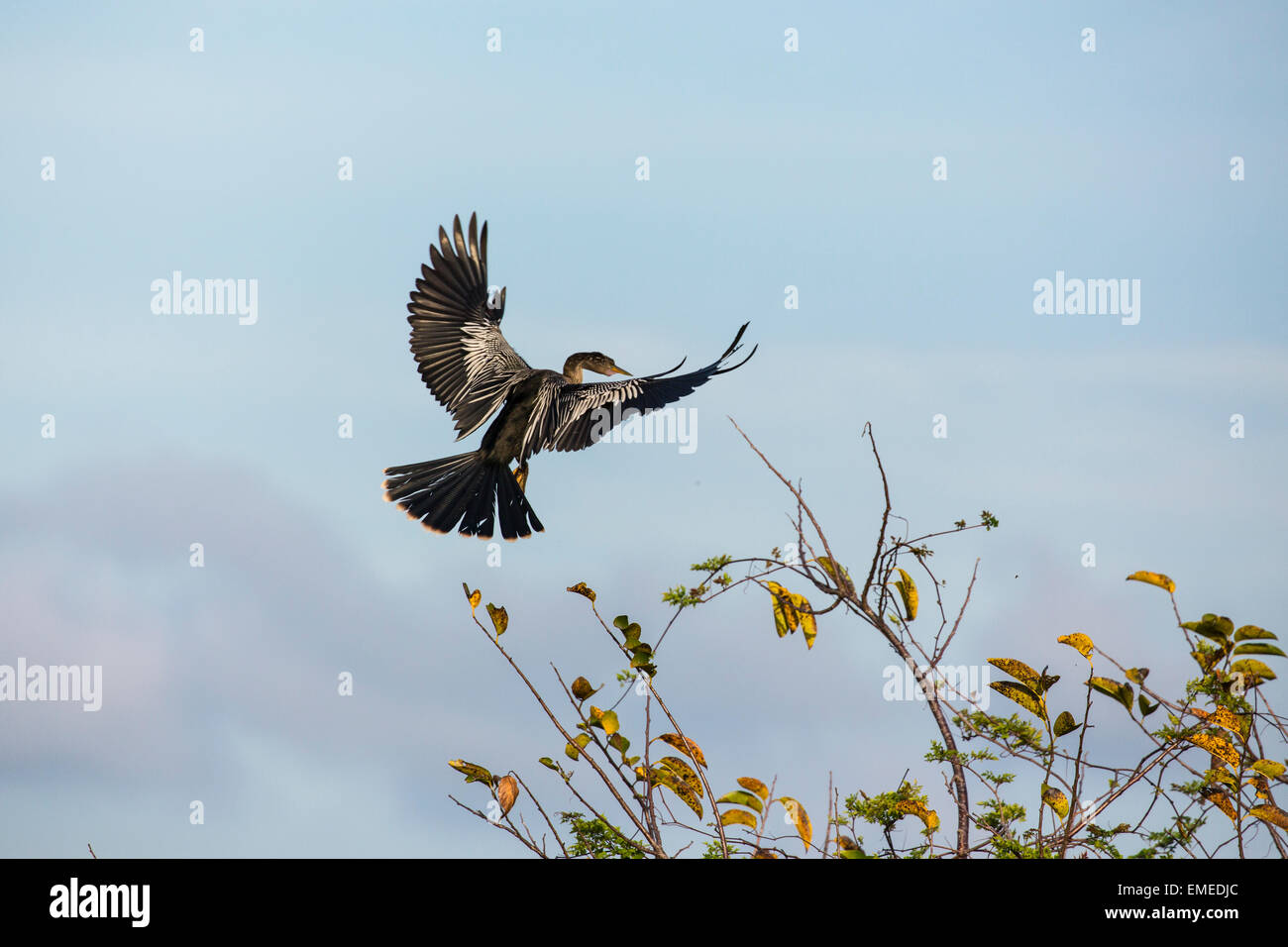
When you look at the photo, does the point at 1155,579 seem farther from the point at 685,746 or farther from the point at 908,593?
the point at 685,746

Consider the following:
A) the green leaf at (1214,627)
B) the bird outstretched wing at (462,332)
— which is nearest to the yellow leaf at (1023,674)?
the green leaf at (1214,627)

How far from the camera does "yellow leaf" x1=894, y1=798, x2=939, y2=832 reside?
10.6 feet

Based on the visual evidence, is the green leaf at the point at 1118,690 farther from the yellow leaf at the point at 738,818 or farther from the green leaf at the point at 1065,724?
the yellow leaf at the point at 738,818

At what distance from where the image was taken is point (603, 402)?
227 inches

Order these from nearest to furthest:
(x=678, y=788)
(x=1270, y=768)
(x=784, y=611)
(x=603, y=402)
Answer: (x=1270, y=768), (x=678, y=788), (x=784, y=611), (x=603, y=402)

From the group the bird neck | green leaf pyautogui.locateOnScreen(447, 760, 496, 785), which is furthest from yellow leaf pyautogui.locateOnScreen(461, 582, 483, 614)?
the bird neck

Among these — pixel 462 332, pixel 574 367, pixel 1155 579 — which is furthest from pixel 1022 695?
pixel 574 367

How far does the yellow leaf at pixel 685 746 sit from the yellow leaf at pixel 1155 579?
1.27m

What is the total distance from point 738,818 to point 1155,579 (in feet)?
4.21
